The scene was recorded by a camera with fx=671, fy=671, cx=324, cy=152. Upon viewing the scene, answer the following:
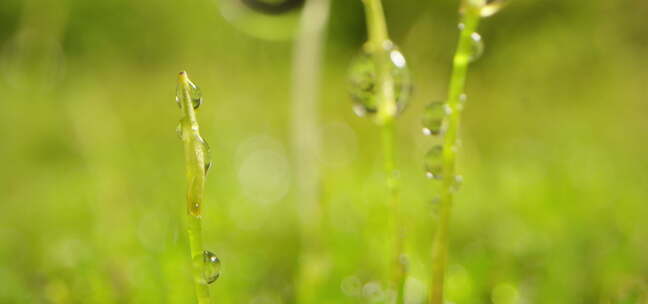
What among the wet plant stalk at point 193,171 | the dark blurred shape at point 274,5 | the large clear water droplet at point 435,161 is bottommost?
the wet plant stalk at point 193,171

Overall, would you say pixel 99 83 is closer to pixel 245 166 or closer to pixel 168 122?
pixel 168 122

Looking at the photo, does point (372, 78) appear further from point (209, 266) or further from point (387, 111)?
point (209, 266)

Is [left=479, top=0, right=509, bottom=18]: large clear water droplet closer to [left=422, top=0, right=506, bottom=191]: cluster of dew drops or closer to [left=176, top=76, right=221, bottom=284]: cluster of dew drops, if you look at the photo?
[left=422, top=0, right=506, bottom=191]: cluster of dew drops

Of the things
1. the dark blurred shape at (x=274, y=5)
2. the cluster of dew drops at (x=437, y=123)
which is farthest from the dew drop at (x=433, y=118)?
the dark blurred shape at (x=274, y=5)

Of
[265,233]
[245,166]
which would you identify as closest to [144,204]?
[265,233]

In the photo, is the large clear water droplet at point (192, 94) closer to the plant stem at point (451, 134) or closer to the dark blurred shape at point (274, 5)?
the plant stem at point (451, 134)

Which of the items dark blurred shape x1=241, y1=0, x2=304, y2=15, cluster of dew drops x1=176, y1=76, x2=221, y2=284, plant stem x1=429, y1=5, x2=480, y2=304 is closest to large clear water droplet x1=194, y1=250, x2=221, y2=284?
cluster of dew drops x1=176, y1=76, x2=221, y2=284
